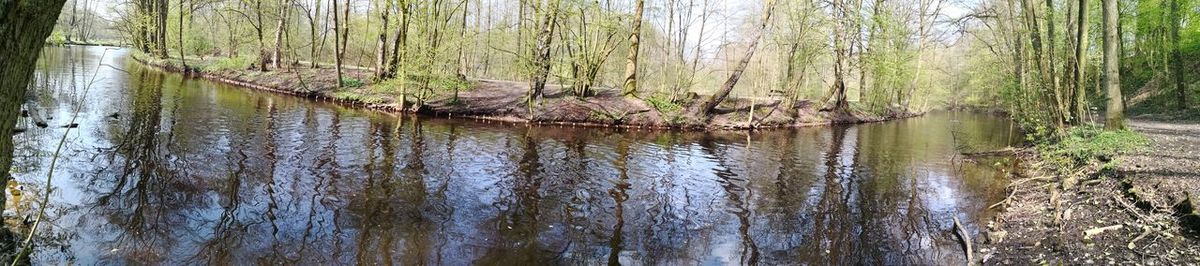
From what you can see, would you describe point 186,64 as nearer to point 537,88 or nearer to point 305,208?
point 537,88

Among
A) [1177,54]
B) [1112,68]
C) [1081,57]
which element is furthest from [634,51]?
[1177,54]

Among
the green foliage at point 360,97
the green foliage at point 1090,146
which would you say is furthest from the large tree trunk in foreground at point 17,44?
the green foliage at point 360,97

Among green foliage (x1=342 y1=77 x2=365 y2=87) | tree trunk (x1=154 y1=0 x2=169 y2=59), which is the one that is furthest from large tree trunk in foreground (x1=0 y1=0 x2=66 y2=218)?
tree trunk (x1=154 y1=0 x2=169 y2=59)

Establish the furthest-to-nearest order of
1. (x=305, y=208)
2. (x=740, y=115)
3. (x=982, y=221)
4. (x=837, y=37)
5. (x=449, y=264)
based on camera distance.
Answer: (x=837, y=37) < (x=740, y=115) < (x=982, y=221) < (x=305, y=208) < (x=449, y=264)

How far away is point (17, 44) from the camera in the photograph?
338 cm

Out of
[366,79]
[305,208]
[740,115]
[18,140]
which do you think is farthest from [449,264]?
[366,79]

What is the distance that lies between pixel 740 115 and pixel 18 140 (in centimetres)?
2276

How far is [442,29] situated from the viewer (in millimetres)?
22312

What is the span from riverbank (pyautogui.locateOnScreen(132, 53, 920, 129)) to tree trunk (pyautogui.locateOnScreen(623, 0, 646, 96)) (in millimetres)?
562

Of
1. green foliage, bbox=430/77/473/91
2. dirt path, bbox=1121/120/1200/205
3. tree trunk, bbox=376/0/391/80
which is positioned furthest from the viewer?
tree trunk, bbox=376/0/391/80

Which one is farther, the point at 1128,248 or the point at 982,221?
the point at 982,221

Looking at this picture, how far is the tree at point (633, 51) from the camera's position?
24344 mm

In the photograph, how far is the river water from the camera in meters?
6.88

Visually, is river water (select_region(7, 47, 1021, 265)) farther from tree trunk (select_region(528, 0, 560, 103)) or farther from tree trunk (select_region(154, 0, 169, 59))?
tree trunk (select_region(154, 0, 169, 59))
